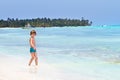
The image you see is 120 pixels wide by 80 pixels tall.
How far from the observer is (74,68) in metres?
14.0

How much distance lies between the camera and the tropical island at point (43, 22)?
152750 millimetres

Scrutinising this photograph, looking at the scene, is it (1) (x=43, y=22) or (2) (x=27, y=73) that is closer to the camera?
(2) (x=27, y=73)

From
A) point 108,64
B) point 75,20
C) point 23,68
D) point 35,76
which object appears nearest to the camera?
point 35,76

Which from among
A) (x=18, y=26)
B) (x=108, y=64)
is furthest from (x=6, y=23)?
(x=108, y=64)

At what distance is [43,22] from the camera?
16450cm

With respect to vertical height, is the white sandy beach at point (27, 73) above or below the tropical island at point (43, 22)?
above

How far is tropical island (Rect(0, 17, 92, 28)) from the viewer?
152750mm

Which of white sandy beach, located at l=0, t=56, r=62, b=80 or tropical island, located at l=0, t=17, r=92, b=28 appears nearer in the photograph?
white sandy beach, located at l=0, t=56, r=62, b=80

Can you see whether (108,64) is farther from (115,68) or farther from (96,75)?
(96,75)

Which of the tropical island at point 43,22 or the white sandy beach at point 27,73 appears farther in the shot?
the tropical island at point 43,22

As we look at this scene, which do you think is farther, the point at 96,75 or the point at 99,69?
the point at 99,69

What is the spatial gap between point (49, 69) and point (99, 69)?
66.0 inches

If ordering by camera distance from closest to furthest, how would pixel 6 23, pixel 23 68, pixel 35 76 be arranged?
1. pixel 35 76
2. pixel 23 68
3. pixel 6 23

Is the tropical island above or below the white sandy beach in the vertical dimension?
below
